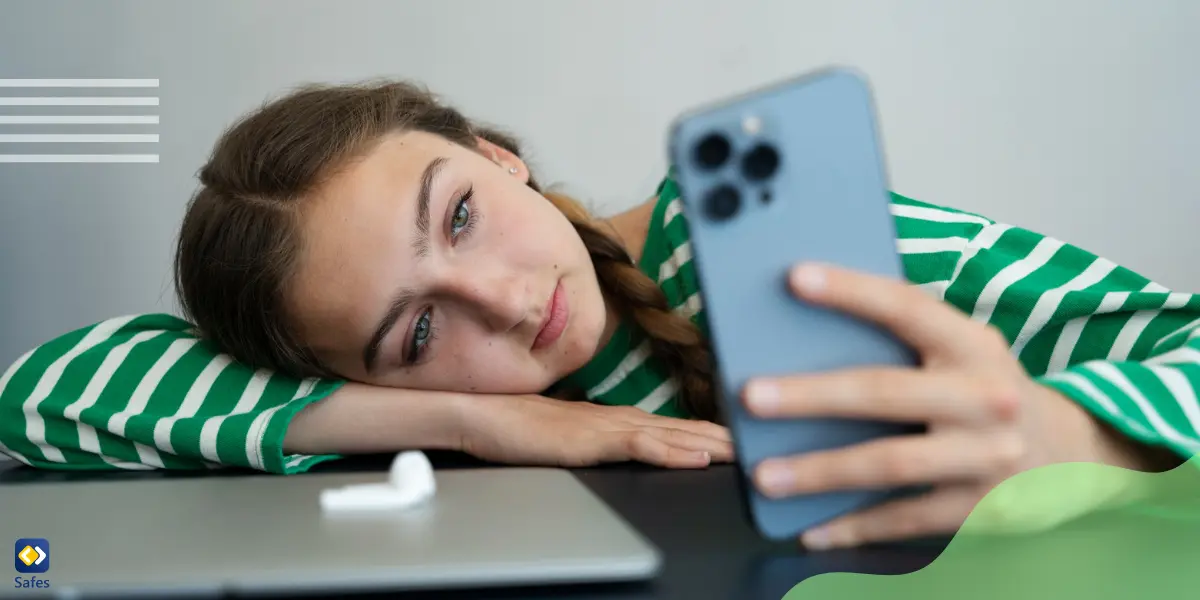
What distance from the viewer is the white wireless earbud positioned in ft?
1.36

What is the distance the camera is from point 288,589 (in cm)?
31

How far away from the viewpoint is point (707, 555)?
1.19ft

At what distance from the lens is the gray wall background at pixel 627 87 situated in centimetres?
126

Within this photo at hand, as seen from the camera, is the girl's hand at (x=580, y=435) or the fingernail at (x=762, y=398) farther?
the girl's hand at (x=580, y=435)

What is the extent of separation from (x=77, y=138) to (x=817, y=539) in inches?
48.9

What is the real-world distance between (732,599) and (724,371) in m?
0.08

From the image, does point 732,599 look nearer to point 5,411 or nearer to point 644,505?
point 644,505

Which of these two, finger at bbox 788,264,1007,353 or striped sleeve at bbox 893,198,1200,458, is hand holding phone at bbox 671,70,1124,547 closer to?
finger at bbox 788,264,1007,353

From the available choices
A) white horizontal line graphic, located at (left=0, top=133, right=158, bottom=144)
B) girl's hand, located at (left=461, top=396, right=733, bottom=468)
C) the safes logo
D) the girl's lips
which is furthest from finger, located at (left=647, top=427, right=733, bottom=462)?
white horizontal line graphic, located at (left=0, top=133, right=158, bottom=144)

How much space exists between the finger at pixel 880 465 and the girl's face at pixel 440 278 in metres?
0.35

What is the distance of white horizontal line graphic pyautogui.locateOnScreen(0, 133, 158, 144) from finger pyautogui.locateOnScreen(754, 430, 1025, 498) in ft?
3.92

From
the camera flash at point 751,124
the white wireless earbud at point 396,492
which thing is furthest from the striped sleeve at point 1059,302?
the white wireless earbud at point 396,492

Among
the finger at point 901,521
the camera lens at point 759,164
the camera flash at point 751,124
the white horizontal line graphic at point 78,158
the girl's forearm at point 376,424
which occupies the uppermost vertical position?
the camera flash at point 751,124

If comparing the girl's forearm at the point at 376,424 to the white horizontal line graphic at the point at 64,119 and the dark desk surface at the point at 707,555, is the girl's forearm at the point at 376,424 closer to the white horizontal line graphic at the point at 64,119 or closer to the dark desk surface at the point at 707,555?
the dark desk surface at the point at 707,555
